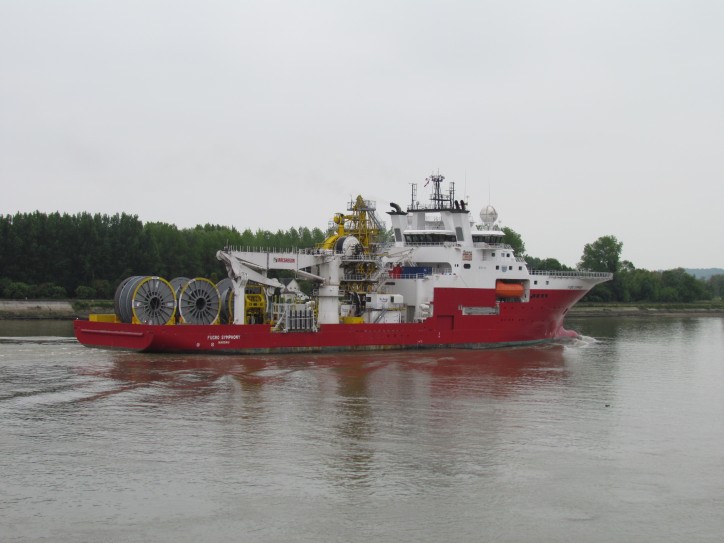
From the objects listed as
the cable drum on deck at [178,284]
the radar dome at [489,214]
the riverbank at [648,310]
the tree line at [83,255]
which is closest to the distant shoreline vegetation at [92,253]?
the tree line at [83,255]

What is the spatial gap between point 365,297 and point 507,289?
7.98m

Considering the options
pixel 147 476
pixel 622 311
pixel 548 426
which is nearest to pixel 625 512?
pixel 548 426

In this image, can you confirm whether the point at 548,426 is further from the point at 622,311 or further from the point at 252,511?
the point at 622,311

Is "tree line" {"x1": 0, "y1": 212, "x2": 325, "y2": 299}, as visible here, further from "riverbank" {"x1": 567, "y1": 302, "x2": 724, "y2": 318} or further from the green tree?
the green tree

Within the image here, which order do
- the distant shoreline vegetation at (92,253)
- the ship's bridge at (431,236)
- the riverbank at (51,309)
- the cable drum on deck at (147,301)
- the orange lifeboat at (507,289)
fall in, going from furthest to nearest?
the distant shoreline vegetation at (92,253)
the riverbank at (51,309)
the orange lifeboat at (507,289)
the ship's bridge at (431,236)
the cable drum on deck at (147,301)

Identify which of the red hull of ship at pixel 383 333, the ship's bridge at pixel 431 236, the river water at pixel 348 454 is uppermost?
the ship's bridge at pixel 431 236

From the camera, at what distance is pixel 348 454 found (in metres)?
18.0

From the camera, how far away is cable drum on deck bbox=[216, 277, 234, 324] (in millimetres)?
36344

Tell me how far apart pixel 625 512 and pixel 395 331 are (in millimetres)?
23425

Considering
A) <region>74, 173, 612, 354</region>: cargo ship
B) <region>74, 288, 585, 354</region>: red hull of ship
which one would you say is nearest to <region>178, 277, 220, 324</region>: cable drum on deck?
<region>74, 173, 612, 354</region>: cargo ship

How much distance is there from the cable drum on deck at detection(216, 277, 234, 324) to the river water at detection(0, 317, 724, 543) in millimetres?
5287

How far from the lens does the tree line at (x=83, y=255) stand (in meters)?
67.0

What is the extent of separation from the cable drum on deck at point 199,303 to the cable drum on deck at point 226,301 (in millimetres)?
868

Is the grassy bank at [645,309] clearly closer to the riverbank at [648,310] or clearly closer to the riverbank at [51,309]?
the riverbank at [648,310]
